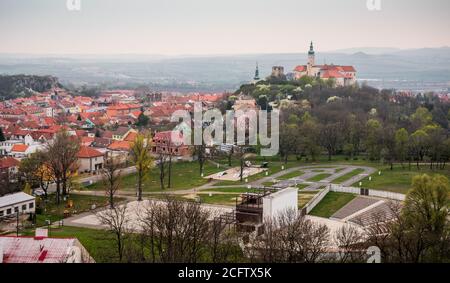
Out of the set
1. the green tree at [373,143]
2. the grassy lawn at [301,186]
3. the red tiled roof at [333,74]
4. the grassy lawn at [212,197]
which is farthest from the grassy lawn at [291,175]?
the red tiled roof at [333,74]

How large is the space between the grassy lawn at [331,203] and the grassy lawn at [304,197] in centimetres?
32

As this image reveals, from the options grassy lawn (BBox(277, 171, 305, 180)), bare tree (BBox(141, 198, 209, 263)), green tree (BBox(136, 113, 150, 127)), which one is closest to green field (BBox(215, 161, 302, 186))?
grassy lawn (BBox(277, 171, 305, 180))

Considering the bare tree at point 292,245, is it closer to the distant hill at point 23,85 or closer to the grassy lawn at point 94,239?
the grassy lawn at point 94,239

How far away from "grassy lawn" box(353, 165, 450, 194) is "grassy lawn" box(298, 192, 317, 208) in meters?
2.30

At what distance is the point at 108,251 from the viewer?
35.0 ft

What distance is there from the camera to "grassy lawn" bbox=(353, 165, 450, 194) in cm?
1798

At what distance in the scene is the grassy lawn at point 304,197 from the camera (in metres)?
15.7

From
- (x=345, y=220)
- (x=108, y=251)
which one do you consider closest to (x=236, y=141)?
(x=345, y=220)

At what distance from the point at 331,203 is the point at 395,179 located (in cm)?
414

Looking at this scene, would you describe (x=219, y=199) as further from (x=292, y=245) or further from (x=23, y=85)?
(x=23, y=85)

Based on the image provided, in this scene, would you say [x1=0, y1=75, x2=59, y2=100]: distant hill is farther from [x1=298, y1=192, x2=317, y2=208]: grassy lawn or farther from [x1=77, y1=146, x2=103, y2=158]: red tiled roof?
[x1=298, y1=192, x2=317, y2=208]: grassy lawn
